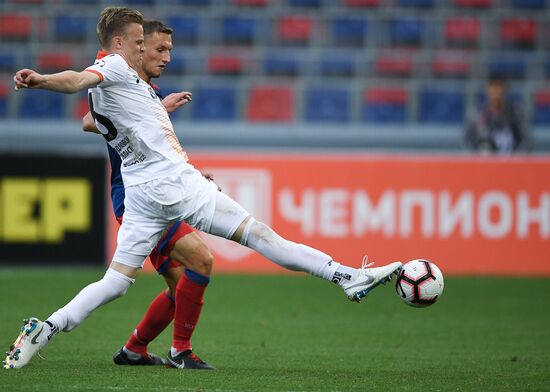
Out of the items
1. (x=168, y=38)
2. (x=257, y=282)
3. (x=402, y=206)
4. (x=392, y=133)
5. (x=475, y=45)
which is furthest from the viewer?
(x=475, y=45)

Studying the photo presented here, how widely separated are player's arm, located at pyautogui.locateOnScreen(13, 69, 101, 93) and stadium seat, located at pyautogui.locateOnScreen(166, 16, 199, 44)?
12.6 metres

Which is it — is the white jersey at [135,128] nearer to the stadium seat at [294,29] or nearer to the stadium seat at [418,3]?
the stadium seat at [294,29]

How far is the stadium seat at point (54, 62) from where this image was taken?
17.3 metres

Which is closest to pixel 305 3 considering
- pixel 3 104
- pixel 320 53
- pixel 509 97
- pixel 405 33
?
pixel 320 53

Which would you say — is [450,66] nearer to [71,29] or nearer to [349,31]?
[349,31]

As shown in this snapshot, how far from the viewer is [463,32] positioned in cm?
1822

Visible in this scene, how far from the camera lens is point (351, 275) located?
5.90 metres

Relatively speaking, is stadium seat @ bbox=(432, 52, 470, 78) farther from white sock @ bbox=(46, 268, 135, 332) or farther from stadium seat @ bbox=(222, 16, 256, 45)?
white sock @ bbox=(46, 268, 135, 332)

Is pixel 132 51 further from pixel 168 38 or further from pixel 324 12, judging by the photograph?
pixel 324 12

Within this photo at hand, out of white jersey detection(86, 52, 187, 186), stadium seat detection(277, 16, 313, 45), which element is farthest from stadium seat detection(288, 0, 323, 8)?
white jersey detection(86, 52, 187, 186)

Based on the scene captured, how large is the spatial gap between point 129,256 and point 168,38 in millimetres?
1324

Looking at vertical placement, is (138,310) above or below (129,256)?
below

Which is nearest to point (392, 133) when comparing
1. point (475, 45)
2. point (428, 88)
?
point (428, 88)

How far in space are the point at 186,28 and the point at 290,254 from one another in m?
12.6
